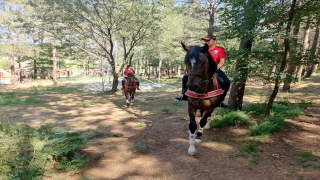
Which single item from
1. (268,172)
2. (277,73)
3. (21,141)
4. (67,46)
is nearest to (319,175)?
(268,172)

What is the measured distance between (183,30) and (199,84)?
118 ft

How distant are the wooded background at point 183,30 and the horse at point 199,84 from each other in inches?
63.2

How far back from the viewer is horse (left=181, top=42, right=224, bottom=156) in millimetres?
4434

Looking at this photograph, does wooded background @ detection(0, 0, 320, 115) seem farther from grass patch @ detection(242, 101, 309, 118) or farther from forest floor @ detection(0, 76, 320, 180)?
forest floor @ detection(0, 76, 320, 180)

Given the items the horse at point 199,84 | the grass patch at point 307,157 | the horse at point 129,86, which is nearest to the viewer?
the horse at point 199,84

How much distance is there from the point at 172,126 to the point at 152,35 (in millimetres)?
14180

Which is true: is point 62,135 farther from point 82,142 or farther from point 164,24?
point 164,24

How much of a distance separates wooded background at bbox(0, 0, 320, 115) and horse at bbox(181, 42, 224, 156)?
1.60 meters

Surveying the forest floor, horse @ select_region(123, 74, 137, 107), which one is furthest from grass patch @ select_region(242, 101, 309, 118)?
horse @ select_region(123, 74, 137, 107)

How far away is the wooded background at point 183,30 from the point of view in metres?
6.27

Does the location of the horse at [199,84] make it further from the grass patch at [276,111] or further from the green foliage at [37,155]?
the grass patch at [276,111]

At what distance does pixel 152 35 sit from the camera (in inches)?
805

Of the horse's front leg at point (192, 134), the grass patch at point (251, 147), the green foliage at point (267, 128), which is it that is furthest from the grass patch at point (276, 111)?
the horse's front leg at point (192, 134)

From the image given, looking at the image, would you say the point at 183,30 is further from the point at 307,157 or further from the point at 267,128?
the point at 307,157
